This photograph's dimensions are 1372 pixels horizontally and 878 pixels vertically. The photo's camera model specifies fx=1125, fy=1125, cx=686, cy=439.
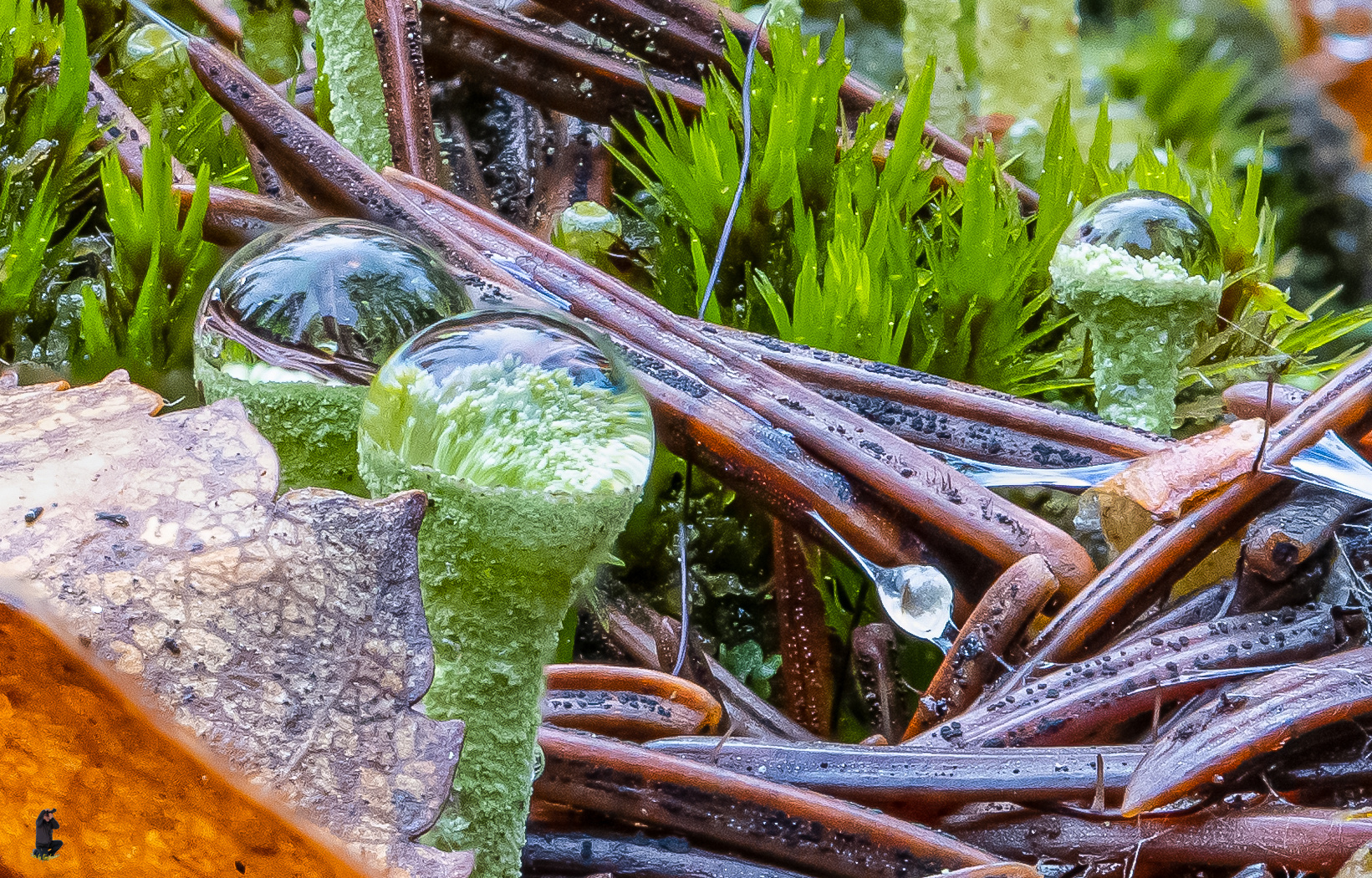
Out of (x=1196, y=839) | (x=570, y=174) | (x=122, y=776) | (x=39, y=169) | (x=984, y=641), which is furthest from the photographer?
(x=570, y=174)

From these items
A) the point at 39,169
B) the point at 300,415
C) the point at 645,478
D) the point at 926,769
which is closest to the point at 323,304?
the point at 300,415

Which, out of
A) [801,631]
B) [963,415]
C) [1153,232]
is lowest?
[801,631]

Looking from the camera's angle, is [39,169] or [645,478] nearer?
[645,478]

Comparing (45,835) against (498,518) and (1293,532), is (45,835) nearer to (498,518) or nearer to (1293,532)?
(498,518)

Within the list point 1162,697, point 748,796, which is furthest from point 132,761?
point 1162,697

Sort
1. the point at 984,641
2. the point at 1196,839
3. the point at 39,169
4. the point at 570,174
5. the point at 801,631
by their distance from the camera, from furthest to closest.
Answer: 1. the point at 570,174
2. the point at 39,169
3. the point at 801,631
4. the point at 984,641
5. the point at 1196,839

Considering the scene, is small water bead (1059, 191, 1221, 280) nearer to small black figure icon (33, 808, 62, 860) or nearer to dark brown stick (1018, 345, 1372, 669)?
dark brown stick (1018, 345, 1372, 669)

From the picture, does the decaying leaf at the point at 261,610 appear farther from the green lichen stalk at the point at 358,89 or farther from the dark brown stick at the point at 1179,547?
the green lichen stalk at the point at 358,89
